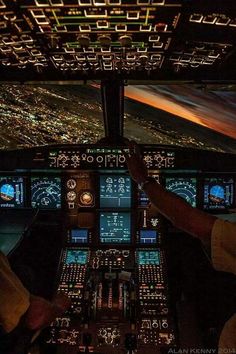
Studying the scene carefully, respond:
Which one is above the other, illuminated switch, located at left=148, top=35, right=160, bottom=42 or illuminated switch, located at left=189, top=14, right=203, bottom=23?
illuminated switch, located at left=148, top=35, right=160, bottom=42

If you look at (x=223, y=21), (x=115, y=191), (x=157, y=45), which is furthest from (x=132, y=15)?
(x=115, y=191)

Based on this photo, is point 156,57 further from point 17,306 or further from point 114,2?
point 17,306

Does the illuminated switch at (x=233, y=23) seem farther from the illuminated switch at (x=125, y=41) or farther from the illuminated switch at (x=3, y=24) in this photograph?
the illuminated switch at (x=3, y=24)

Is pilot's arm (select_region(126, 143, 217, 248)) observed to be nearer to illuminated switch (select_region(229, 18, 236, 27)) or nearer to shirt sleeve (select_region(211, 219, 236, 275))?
shirt sleeve (select_region(211, 219, 236, 275))

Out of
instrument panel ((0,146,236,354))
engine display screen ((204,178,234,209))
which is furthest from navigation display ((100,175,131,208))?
engine display screen ((204,178,234,209))

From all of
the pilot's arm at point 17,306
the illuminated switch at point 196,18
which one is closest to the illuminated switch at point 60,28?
the illuminated switch at point 196,18

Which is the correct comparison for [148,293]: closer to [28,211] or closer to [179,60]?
[28,211]

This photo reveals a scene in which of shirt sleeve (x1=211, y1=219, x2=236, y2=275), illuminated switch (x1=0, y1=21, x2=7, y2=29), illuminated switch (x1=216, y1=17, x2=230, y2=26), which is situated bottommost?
shirt sleeve (x1=211, y1=219, x2=236, y2=275)

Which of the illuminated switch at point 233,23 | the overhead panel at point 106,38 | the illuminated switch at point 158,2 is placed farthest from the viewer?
the illuminated switch at point 233,23
